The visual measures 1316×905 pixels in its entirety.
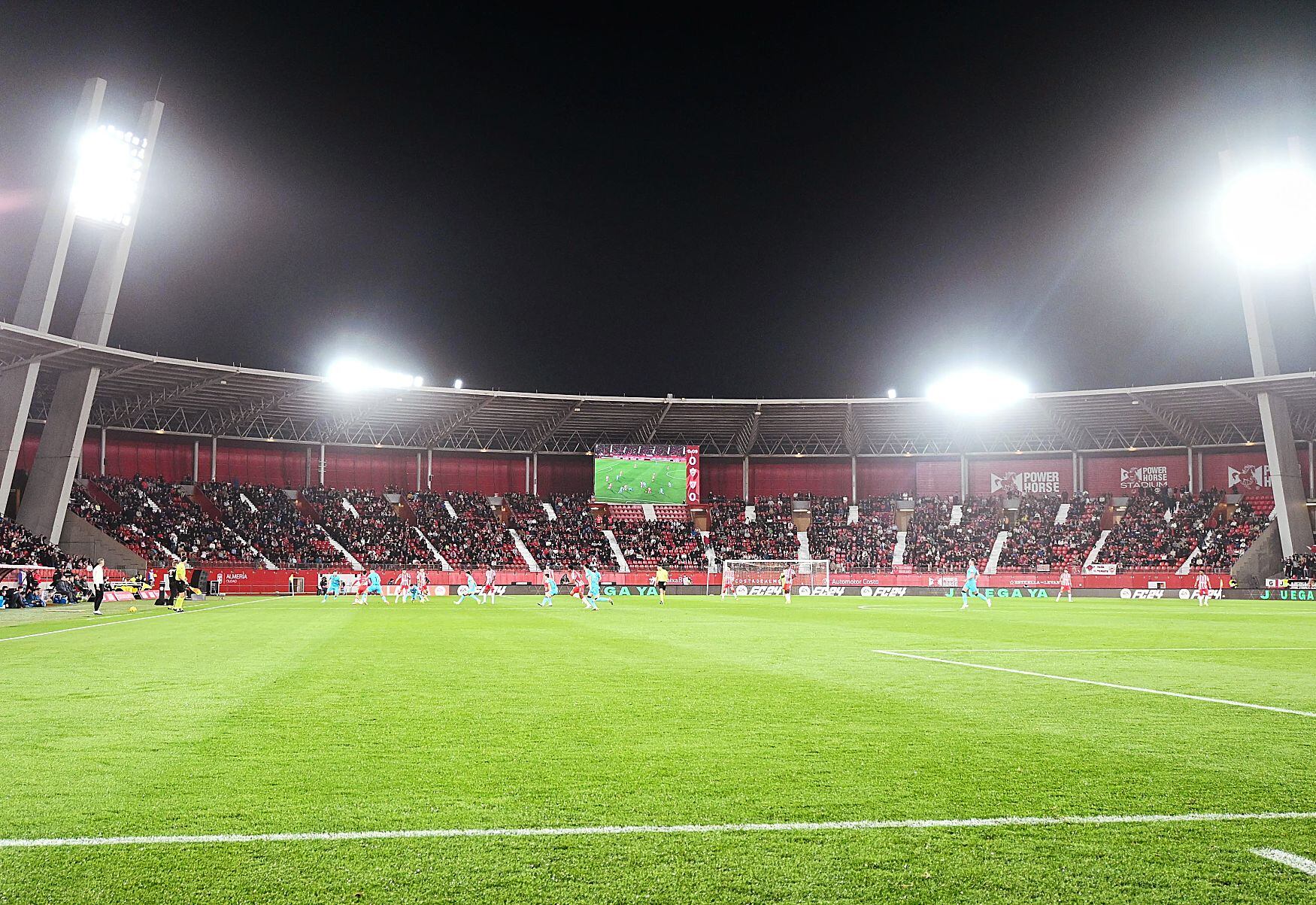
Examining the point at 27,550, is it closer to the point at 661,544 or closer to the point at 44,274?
the point at 44,274

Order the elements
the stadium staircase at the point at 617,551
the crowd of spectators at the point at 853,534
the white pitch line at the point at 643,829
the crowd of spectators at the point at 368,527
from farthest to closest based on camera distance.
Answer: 1. the crowd of spectators at the point at 853,534
2. the stadium staircase at the point at 617,551
3. the crowd of spectators at the point at 368,527
4. the white pitch line at the point at 643,829

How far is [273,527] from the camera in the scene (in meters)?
60.4

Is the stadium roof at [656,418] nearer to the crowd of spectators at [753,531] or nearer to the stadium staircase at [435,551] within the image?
the crowd of spectators at [753,531]

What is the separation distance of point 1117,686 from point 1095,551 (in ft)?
187

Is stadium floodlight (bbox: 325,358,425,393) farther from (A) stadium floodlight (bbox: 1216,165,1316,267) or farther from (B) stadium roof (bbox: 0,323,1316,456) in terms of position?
(A) stadium floodlight (bbox: 1216,165,1316,267)

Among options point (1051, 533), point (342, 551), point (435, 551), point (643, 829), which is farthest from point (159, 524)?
point (643, 829)

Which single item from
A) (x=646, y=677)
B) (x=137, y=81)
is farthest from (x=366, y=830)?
(x=137, y=81)

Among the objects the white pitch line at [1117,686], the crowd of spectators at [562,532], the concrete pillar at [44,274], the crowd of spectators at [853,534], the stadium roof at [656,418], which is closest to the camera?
the white pitch line at [1117,686]

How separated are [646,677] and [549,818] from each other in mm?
7015

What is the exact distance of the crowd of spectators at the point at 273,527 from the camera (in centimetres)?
5878


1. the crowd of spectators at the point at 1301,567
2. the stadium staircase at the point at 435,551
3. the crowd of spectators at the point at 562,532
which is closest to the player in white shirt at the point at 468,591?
the stadium staircase at the point at 435,551

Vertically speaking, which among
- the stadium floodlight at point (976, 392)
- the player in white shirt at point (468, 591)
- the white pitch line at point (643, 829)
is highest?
the stadium floodlight at point (976, 392)

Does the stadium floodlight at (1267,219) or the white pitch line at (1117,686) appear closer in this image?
the white pitch line at (1117,686)

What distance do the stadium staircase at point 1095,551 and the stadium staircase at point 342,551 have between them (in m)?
43.5
